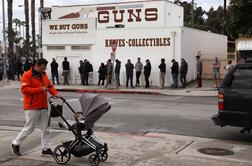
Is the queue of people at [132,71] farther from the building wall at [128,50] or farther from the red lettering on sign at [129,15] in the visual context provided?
the red lettering on sign at [129,15]

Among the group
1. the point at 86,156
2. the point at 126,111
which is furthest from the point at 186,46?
the point at 86,156

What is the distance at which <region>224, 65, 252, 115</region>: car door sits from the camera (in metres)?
9.25

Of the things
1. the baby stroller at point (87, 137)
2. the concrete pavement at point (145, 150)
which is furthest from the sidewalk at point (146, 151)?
the baby stroller at point (87, 137)

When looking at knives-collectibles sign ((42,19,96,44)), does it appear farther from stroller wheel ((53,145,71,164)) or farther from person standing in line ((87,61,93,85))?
stroller wheel ((53,145,71,164))

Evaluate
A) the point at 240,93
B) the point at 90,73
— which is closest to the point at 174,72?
the point at 90,73

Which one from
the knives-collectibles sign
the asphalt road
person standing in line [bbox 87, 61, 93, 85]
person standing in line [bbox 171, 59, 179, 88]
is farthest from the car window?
the knives-collectibles sign

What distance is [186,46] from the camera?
27.8 metres

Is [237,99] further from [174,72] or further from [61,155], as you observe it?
[174,72]

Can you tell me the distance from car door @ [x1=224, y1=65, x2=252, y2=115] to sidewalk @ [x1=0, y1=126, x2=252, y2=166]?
757 mm

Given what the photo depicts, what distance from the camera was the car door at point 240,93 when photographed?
9.25 meters

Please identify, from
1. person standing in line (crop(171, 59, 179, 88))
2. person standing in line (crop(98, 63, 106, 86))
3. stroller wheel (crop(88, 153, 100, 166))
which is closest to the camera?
stroller wheel (crop(88, 153, 100, 166))

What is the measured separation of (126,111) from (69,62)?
1577 centimetres

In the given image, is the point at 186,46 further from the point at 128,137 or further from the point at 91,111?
the point at 91,111

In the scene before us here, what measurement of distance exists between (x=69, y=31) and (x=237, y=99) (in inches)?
861
